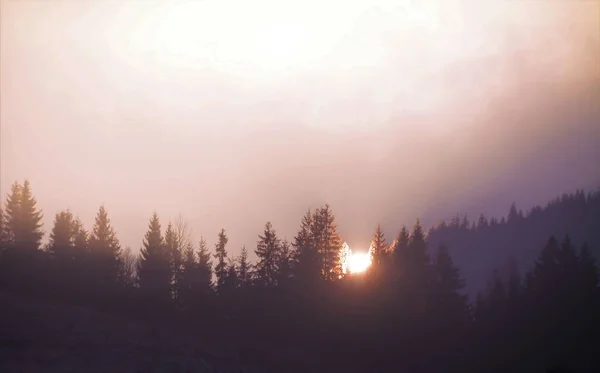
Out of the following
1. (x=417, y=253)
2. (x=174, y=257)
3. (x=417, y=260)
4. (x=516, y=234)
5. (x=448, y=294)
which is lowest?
(x=448, y=294)

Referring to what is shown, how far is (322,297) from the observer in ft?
199

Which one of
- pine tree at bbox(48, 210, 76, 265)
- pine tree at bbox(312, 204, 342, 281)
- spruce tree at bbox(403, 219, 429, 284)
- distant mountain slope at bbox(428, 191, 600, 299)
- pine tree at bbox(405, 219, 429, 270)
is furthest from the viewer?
distant mountain slope at bbox(428, 191, 600, 299)

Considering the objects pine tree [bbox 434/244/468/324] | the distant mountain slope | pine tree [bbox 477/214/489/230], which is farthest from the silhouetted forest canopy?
pine tree [bbox 477/214/489/230]

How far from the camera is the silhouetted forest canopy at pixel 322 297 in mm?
50000

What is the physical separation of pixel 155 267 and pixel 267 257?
15.3m

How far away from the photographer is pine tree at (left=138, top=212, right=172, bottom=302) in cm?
6844

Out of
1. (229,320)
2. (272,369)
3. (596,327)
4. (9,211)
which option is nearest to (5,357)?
(272,369)

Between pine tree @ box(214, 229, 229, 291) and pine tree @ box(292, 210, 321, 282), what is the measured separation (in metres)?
10.4

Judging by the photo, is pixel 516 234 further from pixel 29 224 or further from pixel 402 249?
pixel 29 224

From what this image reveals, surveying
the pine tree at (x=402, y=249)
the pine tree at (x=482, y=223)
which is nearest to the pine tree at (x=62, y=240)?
the pine tree at (x=402, y=249)

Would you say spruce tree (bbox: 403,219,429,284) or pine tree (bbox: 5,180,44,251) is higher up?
pine tree (bbox: 5,180,44,251)

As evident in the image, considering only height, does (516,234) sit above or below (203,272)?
above

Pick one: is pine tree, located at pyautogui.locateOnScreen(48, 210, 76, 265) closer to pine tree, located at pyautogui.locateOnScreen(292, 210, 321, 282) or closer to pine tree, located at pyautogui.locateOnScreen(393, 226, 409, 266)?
pine tree, located at pyautogui.locateOnScreen(292, 210, 321, 282)

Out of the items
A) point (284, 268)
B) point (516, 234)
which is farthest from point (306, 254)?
point (516, 234)
